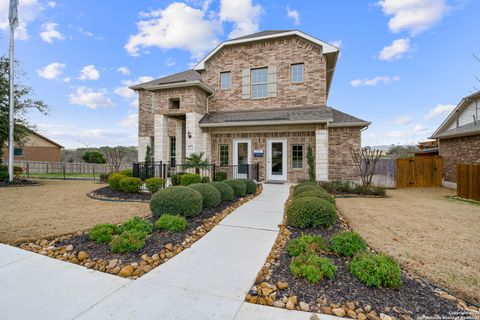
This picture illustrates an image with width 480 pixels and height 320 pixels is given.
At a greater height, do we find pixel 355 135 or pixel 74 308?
pixel 355 135

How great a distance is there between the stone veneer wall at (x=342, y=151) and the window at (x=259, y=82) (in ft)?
14.7

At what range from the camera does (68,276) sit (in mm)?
2826

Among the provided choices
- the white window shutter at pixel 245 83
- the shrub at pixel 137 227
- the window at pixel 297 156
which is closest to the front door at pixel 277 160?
the window at pixel 297 156

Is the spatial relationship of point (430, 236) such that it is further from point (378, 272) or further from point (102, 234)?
point (102, 234)

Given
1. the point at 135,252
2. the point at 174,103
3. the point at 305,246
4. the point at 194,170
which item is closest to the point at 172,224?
the point at 135,252

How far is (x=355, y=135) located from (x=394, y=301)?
11.1 metres

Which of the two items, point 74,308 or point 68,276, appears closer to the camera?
point 74,308

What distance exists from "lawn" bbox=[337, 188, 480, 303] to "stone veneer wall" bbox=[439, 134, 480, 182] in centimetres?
505

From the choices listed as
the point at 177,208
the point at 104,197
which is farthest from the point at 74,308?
the point at 104,197

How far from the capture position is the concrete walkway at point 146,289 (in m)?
2.17

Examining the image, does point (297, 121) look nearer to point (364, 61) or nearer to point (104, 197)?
point (364, 61)

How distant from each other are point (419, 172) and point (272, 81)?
1013 cm

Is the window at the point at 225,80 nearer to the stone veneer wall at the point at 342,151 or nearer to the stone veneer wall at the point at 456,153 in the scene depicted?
the stone veneer wall at the point at 342,151

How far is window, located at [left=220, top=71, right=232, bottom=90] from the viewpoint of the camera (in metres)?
13.7
